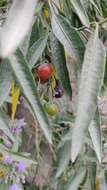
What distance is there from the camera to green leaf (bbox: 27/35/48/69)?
993mm

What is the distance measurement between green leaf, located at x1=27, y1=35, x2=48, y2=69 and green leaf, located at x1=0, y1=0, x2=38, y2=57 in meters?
0.34

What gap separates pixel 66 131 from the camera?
5.48ft

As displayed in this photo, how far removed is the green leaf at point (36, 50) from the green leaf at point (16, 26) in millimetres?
337

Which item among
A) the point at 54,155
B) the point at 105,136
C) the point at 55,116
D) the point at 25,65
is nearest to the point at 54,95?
the point at 55,116

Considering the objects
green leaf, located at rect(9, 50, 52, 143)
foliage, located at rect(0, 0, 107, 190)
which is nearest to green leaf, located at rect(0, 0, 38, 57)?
foliage, located at rect(0, 0, 107, 190)

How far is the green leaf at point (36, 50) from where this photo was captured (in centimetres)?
99

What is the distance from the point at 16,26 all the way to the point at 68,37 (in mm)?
278

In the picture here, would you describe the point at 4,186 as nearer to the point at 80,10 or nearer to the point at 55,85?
the point at 55,85

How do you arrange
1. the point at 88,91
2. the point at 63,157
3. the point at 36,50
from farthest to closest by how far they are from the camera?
the point at 63,157
the point at 36,50
the point at 88,91

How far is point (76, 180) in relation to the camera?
1703mm

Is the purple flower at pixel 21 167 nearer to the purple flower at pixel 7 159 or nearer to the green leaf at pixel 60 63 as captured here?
the purple flower at pixel 7 159

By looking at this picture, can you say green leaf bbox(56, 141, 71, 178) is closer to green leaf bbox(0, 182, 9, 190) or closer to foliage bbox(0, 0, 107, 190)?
foliage bbox(0, 0, 107, 190)

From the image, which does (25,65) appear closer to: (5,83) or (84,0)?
(5,83)

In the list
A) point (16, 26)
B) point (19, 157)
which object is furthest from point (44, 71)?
point (16, 26)
